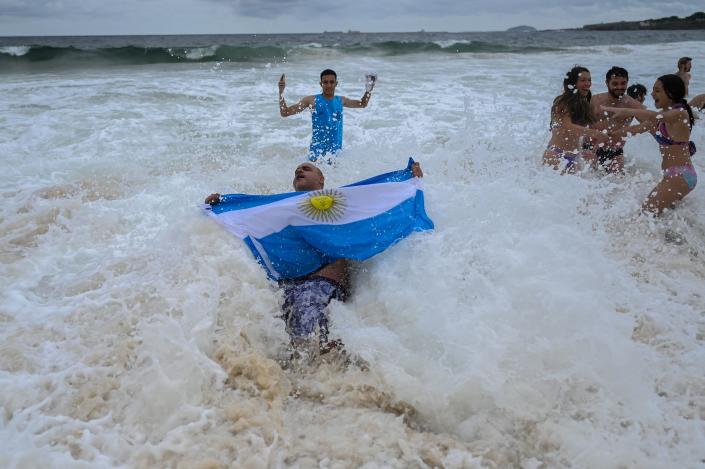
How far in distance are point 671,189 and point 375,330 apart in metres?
3.78

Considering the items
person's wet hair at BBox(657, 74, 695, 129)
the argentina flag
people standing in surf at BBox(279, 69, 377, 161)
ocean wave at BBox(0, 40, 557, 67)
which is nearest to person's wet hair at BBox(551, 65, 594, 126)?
person's wet hair at BBox(657, 74, 695, 129)

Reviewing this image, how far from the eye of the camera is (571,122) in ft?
19.4

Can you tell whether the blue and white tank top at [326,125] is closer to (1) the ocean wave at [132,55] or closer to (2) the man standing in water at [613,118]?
(2) the man standing in water at [613,118]

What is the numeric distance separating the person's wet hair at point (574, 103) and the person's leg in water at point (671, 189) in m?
1.22

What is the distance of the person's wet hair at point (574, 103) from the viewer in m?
5.90

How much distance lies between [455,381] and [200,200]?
145 inches

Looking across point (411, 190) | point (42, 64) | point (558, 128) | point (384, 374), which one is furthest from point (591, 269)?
point (42, 64)

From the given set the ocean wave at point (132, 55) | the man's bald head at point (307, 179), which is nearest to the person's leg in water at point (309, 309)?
the man's bald head at point (307, 179)

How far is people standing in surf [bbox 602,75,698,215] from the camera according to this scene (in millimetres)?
4789

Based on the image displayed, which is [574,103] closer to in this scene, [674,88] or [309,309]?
[674,88]

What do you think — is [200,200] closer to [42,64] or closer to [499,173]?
[499,173]

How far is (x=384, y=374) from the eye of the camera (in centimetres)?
289

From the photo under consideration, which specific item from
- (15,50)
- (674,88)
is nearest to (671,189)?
(674,88)

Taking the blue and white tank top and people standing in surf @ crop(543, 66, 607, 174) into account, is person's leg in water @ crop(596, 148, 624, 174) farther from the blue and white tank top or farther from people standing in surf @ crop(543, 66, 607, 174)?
the blue and white tank top
